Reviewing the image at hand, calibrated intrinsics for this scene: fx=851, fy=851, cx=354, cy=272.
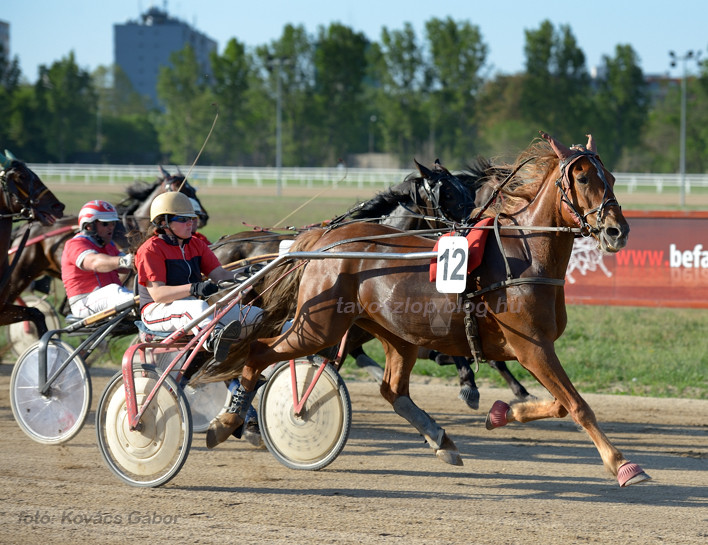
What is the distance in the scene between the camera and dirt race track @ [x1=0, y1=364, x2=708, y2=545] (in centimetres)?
385

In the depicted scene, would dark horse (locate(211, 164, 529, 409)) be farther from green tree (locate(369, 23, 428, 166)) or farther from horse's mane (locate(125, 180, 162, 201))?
green tree (locate(369, 23, 428, 166))

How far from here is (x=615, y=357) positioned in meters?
8.51

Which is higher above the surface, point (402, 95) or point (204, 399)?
point (402, 95)

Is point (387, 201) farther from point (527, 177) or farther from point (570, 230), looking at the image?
point (570, 230)

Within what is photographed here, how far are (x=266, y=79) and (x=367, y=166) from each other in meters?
7.52

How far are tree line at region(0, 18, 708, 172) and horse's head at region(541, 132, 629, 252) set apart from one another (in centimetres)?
3731

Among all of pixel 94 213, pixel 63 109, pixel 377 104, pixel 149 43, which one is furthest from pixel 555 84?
pixel 149 43

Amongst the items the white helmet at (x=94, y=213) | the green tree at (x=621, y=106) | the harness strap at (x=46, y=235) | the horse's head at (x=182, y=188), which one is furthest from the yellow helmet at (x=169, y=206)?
the green tree at (x=621, y=106)

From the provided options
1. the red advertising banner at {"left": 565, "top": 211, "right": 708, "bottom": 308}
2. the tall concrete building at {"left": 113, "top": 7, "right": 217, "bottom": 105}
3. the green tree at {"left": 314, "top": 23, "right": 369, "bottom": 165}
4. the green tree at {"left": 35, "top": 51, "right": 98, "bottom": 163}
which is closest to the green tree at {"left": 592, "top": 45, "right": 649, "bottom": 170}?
the green tree at {"left": 314, "top": 23, "right": 369, "bottom": 165}

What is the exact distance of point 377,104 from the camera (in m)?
44.5

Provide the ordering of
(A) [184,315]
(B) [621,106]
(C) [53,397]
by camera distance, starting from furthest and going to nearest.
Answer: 1. (B) [621,106]
2. (C) [53,397]
3. (A) [184,315]

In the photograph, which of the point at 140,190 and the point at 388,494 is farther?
the point at 140,190

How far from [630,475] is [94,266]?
12.2 feet

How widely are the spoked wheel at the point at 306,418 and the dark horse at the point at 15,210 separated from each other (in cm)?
260
